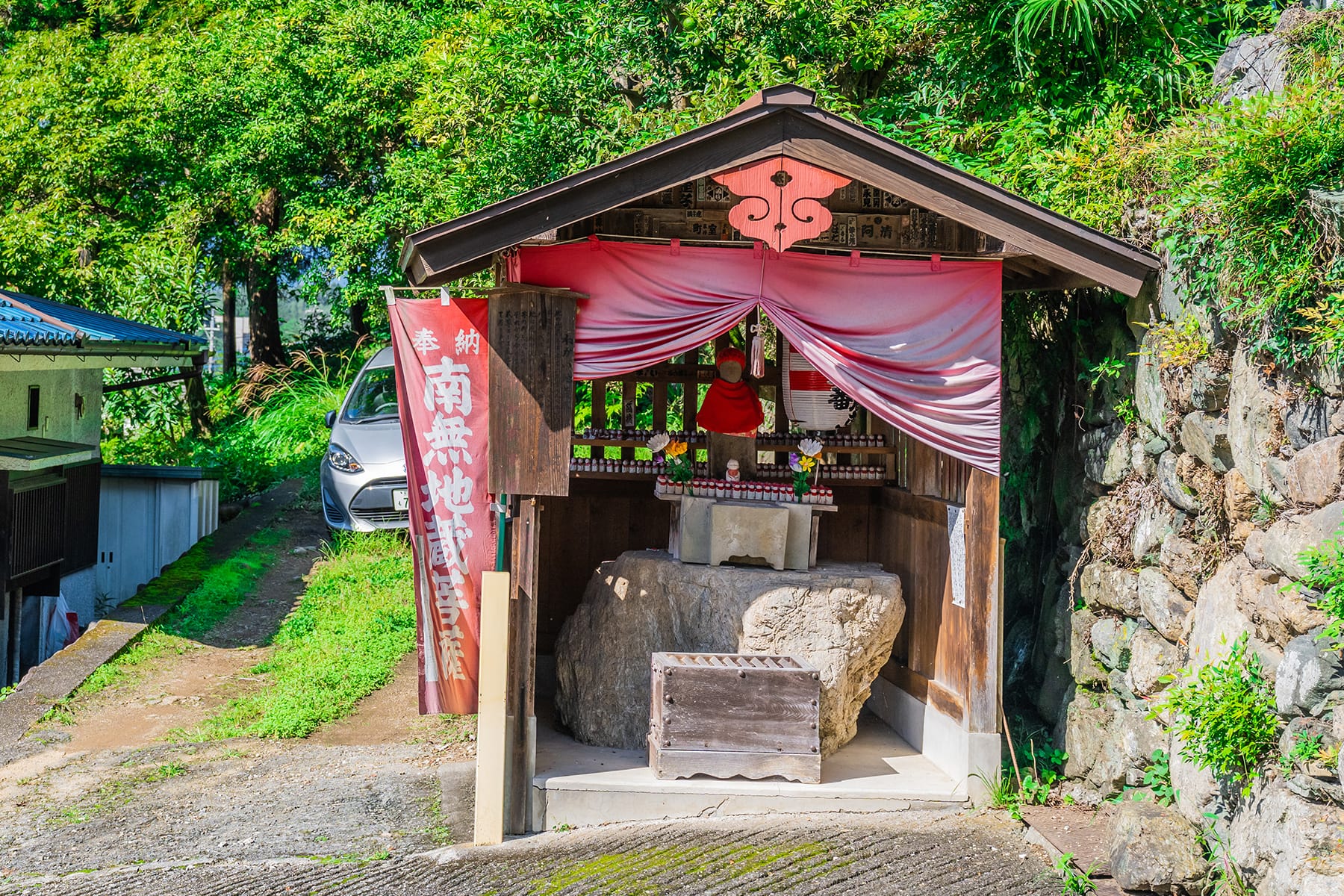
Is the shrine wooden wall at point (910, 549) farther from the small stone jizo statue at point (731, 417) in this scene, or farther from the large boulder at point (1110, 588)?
the small stone jizo statue at point (731, 417)

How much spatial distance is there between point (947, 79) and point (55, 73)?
1326 centimetres

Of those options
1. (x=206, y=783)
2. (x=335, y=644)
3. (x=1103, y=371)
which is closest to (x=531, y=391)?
(x=1103, y=371)

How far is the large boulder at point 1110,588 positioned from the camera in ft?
25.7

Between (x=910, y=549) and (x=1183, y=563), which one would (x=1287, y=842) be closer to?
(x=1183, y=563)

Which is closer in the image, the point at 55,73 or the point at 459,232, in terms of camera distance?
the point at 459,232

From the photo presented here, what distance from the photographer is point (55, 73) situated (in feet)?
56.0

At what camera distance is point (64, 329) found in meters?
12.3

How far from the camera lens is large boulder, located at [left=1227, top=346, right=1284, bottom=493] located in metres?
6.25

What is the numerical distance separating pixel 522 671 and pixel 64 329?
7494 millimetres

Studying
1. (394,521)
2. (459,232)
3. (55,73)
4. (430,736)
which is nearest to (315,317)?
(55,73)

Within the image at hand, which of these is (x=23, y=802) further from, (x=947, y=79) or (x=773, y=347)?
(x=947, y=79)

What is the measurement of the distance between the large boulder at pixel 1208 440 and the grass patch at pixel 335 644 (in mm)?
7571

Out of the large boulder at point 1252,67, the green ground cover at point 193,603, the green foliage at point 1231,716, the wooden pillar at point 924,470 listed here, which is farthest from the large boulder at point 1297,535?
the green ground cover at point 193,603

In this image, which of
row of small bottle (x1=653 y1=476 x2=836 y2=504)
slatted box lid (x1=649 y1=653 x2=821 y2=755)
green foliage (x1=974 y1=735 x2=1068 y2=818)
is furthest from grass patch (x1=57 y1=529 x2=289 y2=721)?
green foliage (x1=974 y1=735 x2=1068 y2=818)
